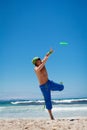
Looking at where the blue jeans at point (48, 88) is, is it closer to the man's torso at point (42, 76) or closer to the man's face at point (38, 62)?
the man's torso at point (42, 76)

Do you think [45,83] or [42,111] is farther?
[42,111]

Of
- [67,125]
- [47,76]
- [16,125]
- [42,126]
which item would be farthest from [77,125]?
[47,76]

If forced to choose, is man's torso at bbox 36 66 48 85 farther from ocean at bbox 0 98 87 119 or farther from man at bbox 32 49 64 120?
ocean at bbox 0 98 87 119

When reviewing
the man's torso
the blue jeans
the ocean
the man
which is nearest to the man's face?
the man

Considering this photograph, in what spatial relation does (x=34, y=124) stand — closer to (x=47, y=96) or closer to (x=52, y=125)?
(x=52, y=125)

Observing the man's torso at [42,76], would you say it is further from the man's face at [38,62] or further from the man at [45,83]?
the man's face at [38,62]

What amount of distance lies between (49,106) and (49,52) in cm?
146

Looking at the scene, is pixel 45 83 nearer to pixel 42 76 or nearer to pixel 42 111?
pixel 42 76

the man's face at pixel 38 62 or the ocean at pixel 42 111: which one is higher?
the man's face at pixel 38 62

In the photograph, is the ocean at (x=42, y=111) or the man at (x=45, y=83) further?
the ocean at (x=42, y=111)

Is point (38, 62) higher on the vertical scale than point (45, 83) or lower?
higher

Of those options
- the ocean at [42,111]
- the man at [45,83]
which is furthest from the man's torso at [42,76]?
the ocean at [42,111]

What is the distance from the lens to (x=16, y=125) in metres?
7.32

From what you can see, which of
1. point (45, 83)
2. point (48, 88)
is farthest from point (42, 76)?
point (48, 88)
